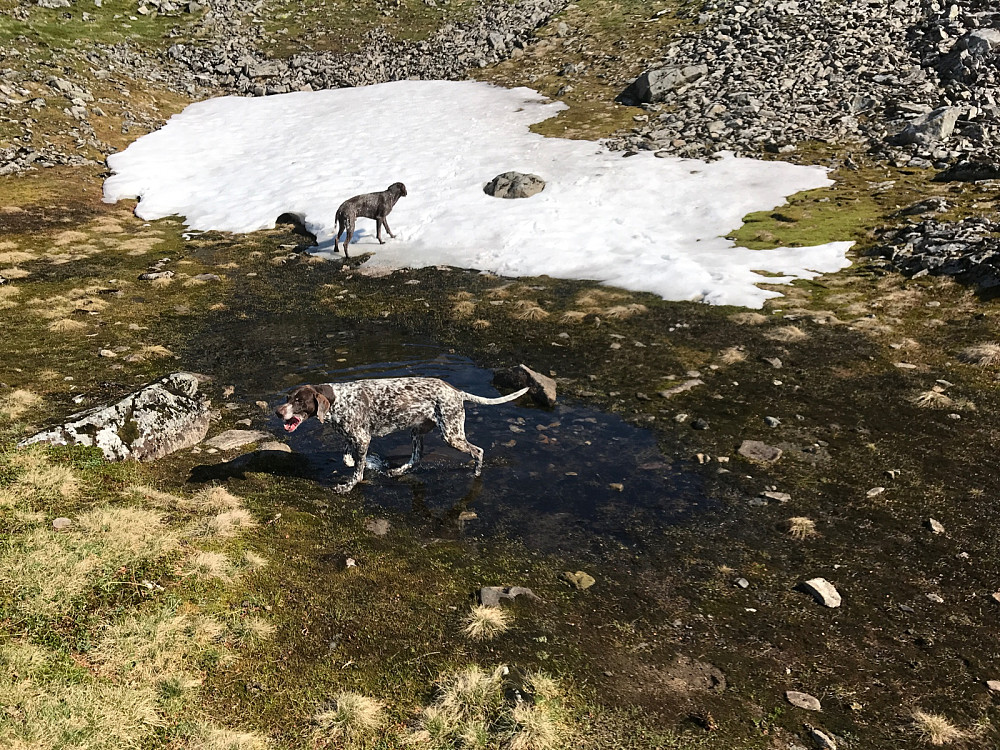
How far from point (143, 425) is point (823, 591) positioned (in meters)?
10.6

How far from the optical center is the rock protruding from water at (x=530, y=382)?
1231 cm

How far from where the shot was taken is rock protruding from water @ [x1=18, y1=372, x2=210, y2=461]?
31.8 ft

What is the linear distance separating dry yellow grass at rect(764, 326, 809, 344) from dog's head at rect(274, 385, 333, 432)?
35.8 feet

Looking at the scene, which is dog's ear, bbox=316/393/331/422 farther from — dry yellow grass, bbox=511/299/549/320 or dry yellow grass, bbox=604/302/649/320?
dry yellow grass, bbox=604/302/649/320

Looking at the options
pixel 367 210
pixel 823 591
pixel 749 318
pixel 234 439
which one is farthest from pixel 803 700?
pixel 367 210

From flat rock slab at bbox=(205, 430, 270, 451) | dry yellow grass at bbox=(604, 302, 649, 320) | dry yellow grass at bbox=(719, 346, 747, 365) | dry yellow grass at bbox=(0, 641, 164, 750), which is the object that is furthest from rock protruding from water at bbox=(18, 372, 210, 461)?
dry yellow grass at bbox=(719, 346, 747, 365)

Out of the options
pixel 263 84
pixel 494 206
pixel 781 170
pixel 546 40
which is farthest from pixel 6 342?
pixel 546 40

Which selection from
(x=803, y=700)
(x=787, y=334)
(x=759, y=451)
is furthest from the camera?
(x=787, y=334)

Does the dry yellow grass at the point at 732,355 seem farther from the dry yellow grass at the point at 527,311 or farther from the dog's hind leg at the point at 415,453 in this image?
the dog's hind leg at the point at 415,453

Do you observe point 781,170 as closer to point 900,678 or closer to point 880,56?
point 880,56

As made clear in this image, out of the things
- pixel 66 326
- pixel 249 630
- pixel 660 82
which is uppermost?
pixel 660 82

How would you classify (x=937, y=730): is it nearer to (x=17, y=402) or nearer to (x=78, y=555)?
(x=78, y=555)

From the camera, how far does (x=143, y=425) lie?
10227mm

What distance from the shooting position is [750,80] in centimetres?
3312
